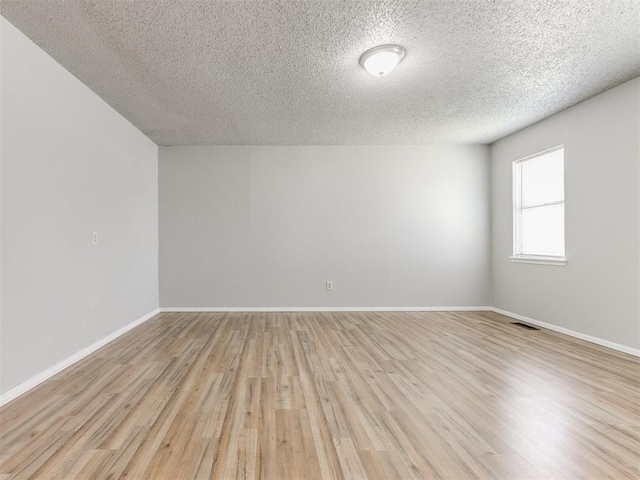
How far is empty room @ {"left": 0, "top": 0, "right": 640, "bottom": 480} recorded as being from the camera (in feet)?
5.78

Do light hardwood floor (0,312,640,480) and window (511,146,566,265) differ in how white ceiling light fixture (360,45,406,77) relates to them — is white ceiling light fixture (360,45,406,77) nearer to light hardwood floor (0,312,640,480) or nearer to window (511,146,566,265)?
light hardwood floor (0,312,640,480)

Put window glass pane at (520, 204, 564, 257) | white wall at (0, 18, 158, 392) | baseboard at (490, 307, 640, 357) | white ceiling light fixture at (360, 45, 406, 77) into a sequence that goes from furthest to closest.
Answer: window glass pane at (520, 204, 564, 257) < baseboard at (490, 307, 640, 357) < white ceiling light fixture at (360, 45, 406, 77) < white wall at (0, 18, 158, 392)

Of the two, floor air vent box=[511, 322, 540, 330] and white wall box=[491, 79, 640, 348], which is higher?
white wall box=[491, 79, 640, 348]

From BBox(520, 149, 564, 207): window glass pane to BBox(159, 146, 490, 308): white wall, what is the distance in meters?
0.71

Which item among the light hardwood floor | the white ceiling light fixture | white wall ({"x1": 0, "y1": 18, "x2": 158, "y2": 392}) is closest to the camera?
the light hardwood floor

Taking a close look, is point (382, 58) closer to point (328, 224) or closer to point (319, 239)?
point (328, 224)

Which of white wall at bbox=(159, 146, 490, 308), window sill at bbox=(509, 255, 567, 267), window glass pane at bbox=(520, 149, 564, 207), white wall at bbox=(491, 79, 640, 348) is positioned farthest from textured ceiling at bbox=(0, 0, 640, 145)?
window sill at bbox=(509, 255, 567, 267)

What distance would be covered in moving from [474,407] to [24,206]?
3.46m

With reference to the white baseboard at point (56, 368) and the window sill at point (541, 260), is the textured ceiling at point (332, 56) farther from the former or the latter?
the white baseboard at point (56, 368)

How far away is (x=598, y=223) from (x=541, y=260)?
2.89 ft

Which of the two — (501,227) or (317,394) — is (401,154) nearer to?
(501,227)

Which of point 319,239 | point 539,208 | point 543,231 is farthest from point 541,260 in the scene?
point 319,239

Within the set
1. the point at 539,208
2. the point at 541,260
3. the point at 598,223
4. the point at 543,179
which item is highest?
the point at 543,179

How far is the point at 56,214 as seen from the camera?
2660mm
